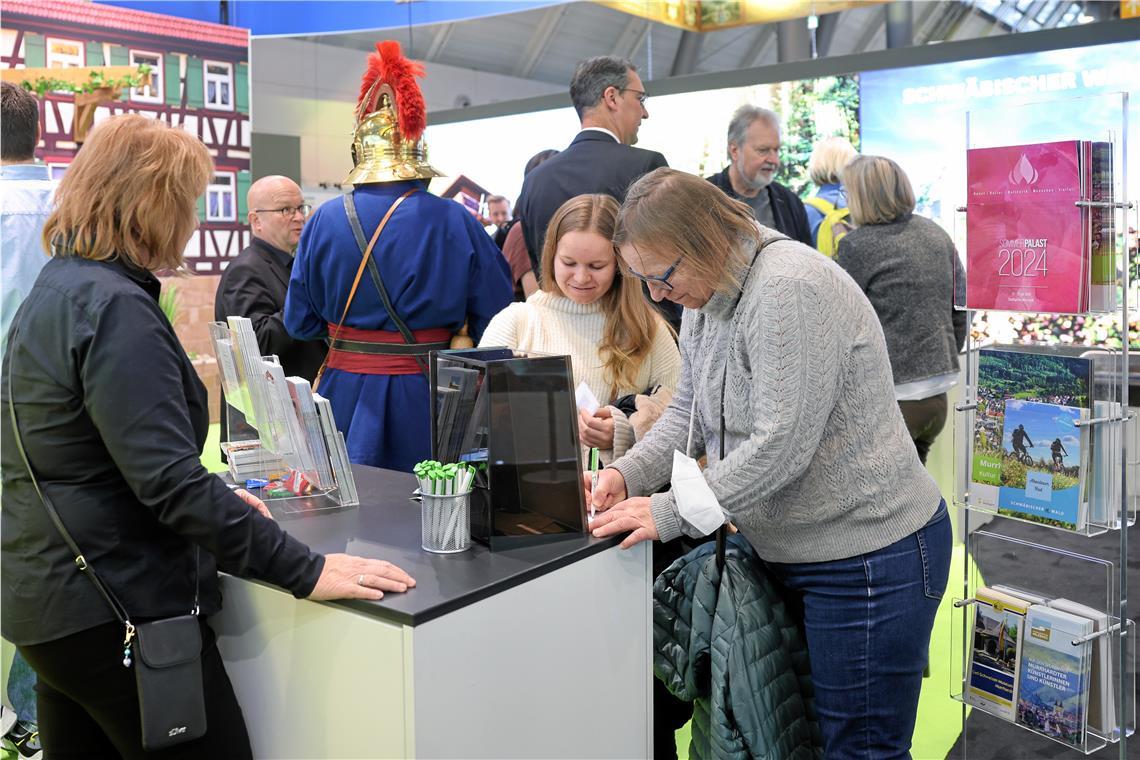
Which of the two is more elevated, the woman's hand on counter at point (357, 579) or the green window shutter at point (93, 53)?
the green window shutter at point (93, 53)

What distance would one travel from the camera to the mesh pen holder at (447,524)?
1.69 metres

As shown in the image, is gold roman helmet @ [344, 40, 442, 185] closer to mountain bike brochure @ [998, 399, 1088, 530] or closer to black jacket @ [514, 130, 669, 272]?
black jacket @ [514, 130, 669, 272]

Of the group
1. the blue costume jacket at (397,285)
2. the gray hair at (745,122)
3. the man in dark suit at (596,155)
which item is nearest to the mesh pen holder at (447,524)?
the blue costume jacket at (397,285)

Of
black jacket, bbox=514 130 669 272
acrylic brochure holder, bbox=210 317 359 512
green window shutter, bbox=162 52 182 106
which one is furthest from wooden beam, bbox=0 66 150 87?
acrylic brochure holder, bbox=210 317 359 512

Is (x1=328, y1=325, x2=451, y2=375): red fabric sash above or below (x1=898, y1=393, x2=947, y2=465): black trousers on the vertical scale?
above

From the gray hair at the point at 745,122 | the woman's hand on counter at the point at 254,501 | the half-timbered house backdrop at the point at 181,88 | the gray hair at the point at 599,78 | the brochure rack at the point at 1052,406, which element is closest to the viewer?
the woman's hand on counter at the point at 254,501

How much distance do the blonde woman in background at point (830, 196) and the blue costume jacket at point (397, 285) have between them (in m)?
2.19

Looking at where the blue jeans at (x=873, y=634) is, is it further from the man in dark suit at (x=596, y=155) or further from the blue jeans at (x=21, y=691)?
the blue jeans at (x=21, y=691)

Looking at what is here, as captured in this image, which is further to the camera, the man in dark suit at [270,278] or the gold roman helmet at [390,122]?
the man in dark suit at [270,278]

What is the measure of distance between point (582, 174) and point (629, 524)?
166cm

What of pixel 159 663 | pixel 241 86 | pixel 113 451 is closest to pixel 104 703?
pixel 159 663

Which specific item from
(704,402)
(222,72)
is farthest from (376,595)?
(222,72)

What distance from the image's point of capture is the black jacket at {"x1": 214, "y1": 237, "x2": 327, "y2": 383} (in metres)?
3.51

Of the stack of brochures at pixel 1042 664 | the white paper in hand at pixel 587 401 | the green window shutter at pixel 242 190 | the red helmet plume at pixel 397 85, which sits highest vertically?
the green window shutter at pixel 242 190
